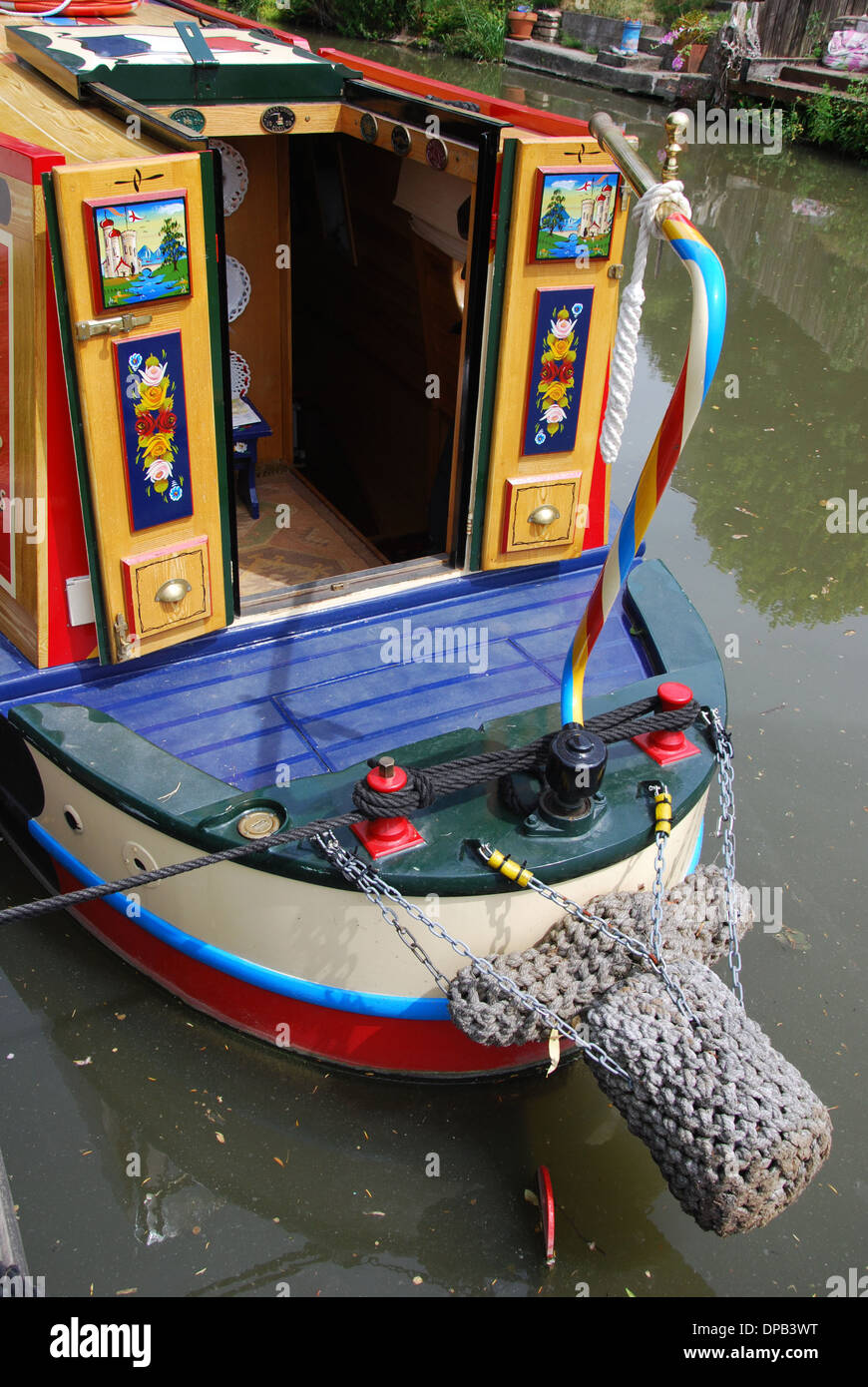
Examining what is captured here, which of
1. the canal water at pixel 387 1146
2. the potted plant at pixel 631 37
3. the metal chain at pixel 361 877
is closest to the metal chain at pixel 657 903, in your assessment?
the metal chain at pixel 361 877

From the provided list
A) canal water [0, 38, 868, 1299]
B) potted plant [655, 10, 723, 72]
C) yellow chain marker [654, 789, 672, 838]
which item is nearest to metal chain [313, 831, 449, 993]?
yellow chain marker [654, 789, 672, 838]

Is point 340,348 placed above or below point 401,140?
below

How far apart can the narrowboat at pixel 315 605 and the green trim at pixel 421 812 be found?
0.01m

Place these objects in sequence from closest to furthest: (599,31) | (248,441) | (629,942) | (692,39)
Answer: (629,942), (248,441), (692,39), (599,31)

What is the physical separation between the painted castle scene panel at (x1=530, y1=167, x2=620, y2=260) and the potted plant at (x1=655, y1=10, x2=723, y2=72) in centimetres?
1788

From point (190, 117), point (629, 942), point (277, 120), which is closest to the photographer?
point (629, 942)

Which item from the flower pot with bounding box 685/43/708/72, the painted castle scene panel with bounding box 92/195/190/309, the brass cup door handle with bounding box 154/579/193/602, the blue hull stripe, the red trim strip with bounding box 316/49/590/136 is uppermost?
the red trim strip with bounding box 316/49/590/136

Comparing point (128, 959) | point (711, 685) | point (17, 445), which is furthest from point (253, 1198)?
point (17, 445)

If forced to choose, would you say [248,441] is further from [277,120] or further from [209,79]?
[209,79]

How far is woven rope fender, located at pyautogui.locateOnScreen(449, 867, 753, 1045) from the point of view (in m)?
3.02

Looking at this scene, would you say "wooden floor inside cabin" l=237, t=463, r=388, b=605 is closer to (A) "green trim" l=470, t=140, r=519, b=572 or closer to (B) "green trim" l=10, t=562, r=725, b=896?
(A) "green trim" l=470, t=140, r=519, b=572

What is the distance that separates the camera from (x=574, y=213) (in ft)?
11.6

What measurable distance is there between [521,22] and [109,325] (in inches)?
916

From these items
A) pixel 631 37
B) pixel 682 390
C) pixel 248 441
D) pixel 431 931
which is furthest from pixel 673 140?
pixel 631 37
